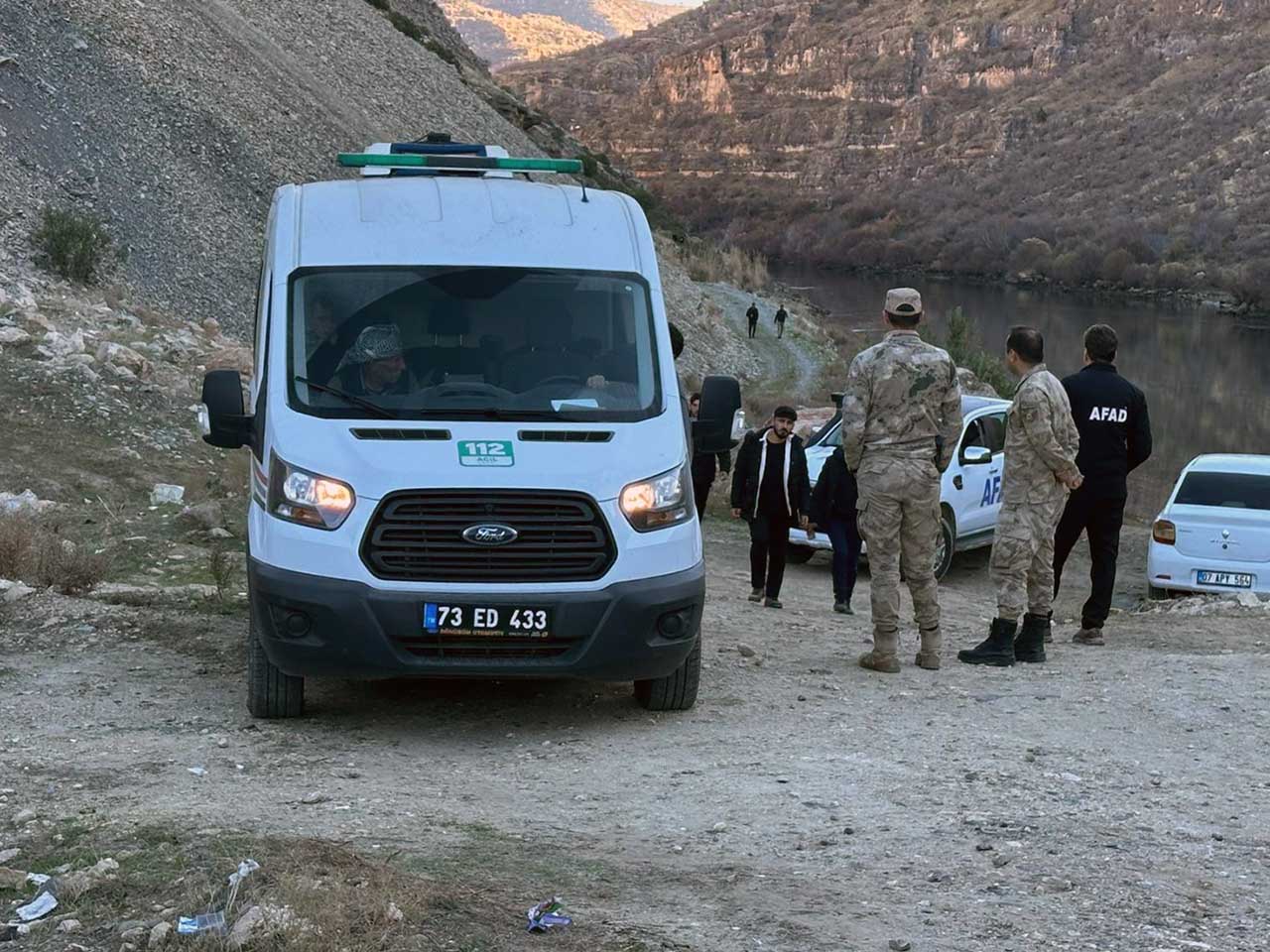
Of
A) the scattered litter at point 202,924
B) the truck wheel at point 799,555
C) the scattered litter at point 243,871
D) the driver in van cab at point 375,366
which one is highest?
the driver in van cab at point 375,366

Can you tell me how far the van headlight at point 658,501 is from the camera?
25.1 ft

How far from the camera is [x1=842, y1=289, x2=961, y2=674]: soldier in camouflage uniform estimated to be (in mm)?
9320

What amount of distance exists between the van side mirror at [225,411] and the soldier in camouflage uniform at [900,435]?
3101 mm

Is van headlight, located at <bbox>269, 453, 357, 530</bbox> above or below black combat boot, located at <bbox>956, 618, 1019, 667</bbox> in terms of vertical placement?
above

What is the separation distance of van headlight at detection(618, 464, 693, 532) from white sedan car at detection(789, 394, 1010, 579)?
29.6ft

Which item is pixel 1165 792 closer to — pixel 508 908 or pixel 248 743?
pixel 508 908

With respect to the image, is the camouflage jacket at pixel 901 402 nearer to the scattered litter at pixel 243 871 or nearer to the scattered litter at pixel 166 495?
the scattered litter at pixel 243 871

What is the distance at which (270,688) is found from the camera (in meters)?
8.12

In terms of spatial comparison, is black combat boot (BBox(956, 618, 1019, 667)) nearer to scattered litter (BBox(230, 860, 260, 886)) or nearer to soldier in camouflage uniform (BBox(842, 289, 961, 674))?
soldier in camouflage uniform (BBox(842, 289, 961, 674))

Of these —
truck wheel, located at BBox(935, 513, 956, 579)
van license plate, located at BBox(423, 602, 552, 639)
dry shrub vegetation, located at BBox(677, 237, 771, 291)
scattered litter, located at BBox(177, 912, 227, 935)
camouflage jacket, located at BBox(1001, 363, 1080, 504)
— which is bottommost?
truck wheel, located at BBox(935, 513, 956, 579)

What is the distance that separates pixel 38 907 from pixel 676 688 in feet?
12.9

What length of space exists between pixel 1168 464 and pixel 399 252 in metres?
37.3

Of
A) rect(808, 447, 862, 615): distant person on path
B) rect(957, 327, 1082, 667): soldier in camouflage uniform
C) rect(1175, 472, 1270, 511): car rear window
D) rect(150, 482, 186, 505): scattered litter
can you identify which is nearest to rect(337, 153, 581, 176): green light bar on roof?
rect(957, 327, 1082, 667): soldier in camouflage uniform

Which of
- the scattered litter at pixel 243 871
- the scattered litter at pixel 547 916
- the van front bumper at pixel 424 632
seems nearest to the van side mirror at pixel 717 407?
the van front bumper at pixel 424 632
